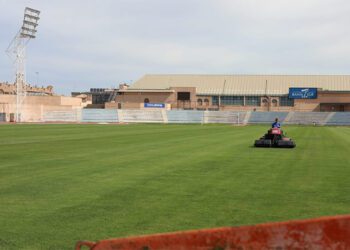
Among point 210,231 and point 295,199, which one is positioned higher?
point 210,231

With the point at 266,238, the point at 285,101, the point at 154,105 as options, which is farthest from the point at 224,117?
the point at 266,238

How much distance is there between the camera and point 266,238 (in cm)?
356

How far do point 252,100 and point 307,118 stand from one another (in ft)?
65.7

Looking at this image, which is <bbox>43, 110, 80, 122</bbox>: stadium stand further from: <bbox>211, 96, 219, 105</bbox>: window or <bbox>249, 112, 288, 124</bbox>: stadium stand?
<bbox>249, 112, 288, 124</bbox>: stadium stand

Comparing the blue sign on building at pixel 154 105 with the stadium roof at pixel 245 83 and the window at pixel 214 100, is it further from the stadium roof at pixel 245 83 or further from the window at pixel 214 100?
the window at pixel 214 100

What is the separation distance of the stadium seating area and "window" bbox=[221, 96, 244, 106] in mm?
13487

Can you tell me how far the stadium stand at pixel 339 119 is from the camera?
90.9 meters

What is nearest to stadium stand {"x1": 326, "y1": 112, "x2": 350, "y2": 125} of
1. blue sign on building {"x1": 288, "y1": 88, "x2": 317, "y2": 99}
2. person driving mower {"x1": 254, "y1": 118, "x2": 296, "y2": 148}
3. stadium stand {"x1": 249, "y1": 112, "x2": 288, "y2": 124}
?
stadium stand {"x1": 249, "y1": 112, "x2": 288, "y2": 124}

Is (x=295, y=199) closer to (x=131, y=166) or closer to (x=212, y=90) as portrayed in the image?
(x=131, y=166)

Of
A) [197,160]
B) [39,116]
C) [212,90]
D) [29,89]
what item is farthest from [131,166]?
[29,89]

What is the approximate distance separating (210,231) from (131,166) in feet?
37.6

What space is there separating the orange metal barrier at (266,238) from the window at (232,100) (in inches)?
4396

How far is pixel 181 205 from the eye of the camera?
871 centimetres

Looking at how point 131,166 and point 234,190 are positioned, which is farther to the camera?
point 131,166
